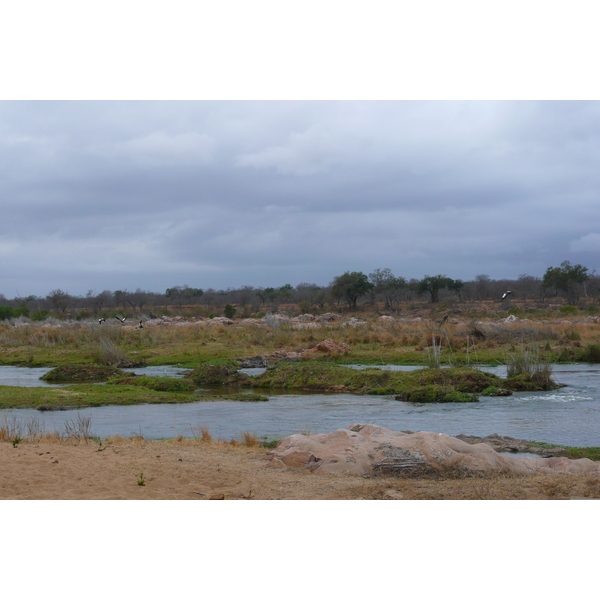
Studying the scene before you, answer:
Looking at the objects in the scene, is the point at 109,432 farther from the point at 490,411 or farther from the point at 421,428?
the point at 490,411

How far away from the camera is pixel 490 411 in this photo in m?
16.1

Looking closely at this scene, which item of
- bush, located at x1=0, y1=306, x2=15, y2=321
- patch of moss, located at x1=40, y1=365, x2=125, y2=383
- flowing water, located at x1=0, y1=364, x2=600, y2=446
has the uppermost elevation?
bush, located at x1=0, y1=306, x2=15, y2=321

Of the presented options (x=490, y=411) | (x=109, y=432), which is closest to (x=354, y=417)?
(x=490, y=411)

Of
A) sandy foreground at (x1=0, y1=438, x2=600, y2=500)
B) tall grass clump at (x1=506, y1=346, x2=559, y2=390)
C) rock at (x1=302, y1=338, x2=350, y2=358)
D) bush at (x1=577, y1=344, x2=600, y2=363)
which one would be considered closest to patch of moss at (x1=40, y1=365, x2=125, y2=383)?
rock at (x1=302, y1=338, x2=350, y2=358)

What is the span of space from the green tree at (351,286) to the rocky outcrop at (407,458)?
66.0m

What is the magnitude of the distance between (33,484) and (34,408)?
31.6ft

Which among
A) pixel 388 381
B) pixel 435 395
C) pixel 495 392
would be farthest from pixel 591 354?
pixel 435 395

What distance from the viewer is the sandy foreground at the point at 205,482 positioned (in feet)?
25.6

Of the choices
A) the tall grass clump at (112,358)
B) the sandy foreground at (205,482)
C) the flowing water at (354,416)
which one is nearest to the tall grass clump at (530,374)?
the flowing water at (354,416)

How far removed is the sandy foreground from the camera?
7.80m

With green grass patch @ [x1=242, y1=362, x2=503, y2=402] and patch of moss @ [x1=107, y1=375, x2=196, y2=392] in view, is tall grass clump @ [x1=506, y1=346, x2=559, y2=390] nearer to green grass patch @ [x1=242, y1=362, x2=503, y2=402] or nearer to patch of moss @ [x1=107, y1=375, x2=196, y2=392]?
green grass patch @ [x1=242, y1=362, x2=503, y2=402]

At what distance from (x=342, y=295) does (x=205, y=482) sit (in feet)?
228

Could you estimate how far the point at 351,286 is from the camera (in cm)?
7600

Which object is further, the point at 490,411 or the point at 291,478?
the point at 490,411
